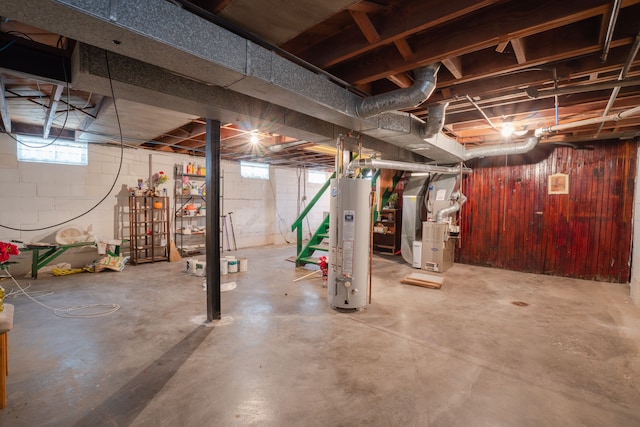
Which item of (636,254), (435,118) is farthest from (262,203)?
(636,254)

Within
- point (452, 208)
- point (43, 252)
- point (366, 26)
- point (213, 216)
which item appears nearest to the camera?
point (366, 26)

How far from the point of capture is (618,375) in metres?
2.29

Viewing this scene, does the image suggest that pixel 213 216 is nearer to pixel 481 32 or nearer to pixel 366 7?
pixel 366 7

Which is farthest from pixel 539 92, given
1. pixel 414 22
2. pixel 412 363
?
pixel 412 363

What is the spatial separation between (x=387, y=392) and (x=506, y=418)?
72 cm

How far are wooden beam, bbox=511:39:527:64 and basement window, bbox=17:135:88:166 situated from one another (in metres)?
6.05

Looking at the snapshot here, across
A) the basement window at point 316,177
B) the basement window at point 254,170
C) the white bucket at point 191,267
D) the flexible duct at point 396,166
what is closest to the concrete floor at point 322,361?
the white bucket at point 191,267

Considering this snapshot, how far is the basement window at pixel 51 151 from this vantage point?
4.75m

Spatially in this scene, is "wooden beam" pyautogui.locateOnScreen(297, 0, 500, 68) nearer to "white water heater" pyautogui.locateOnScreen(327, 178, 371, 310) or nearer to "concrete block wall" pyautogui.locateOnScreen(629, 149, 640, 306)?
"white water heater" pyautogui.locateOnScreen(327, 178, 371, 310)

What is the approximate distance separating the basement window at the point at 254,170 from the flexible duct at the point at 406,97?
18.4 ft

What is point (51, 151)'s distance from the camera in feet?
16.4

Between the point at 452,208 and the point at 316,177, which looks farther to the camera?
the point at 316,177

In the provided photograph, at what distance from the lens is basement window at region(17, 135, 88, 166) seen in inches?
187

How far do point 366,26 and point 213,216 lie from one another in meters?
2.21
